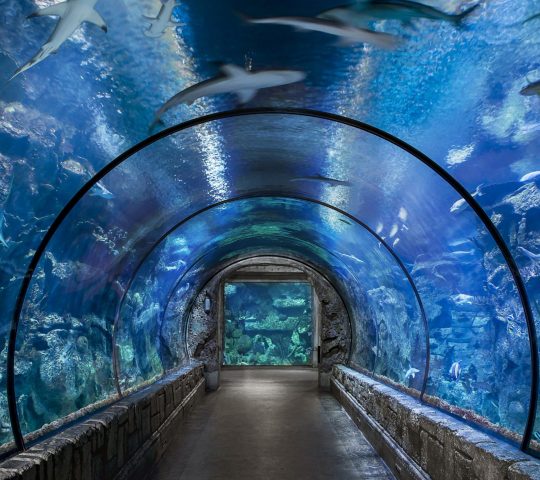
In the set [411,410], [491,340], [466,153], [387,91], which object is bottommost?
[411,410]

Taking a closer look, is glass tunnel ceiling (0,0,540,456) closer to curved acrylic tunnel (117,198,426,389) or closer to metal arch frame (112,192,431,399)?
metal arch frame (112,192,431,399)

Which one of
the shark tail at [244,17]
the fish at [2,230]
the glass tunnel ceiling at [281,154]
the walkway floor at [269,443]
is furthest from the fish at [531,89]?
the walkway floor at [269,443]

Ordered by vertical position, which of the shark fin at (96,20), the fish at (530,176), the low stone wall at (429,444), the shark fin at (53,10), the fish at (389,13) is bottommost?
the low stone wall at (429,444)

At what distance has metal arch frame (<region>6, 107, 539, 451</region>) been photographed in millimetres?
4957

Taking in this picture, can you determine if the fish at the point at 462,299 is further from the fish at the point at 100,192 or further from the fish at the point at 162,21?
the fish at the point at 162,21

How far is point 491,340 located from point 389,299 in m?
4.39

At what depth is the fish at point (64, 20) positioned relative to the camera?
342 centimetres

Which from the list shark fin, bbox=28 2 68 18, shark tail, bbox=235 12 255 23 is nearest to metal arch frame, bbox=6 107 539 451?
shark tail, bbox=235 12 255 23

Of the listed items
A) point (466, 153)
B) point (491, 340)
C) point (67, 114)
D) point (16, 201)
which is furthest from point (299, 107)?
point (491, 340)

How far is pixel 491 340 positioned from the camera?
6262mm

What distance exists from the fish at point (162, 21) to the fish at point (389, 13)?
998mm

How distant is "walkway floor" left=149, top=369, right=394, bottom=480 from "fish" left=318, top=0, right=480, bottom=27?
5495 mm

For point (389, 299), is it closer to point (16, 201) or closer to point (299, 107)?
A: point (299, 107)

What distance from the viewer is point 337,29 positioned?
393cm
